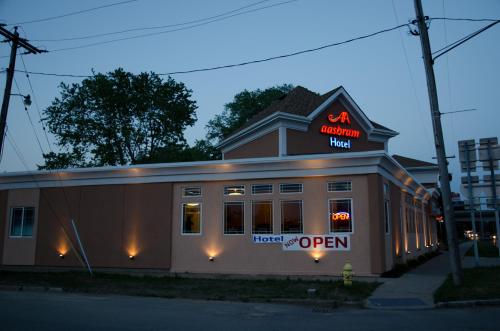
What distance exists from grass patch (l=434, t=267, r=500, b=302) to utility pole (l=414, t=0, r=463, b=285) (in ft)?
1.55

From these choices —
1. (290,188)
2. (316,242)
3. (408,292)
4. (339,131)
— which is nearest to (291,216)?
(290,188)

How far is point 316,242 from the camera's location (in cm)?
1717

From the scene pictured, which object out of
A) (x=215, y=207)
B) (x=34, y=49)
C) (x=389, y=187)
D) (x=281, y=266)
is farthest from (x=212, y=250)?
(x=34, y=49)

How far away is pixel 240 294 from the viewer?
1347 centimetres

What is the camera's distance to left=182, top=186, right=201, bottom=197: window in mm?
19078

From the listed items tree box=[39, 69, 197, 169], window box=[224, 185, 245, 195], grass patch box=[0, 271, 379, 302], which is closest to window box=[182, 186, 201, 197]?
window box=[224, 185, 245, 195]

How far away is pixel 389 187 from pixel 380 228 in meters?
3.22

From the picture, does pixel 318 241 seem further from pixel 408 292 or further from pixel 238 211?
pixel 408 292

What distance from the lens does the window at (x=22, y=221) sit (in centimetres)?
2156

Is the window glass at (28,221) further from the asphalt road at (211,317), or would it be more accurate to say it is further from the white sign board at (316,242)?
the white sign board at (316,242)

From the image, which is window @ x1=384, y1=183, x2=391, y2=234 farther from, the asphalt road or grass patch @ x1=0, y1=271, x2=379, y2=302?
the asphalt road

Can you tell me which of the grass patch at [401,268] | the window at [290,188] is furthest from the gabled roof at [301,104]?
the grass patch at [401,268]

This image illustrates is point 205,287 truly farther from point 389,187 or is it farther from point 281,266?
point 389,187

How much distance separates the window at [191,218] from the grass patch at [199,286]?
2.07 m
